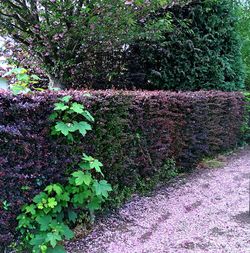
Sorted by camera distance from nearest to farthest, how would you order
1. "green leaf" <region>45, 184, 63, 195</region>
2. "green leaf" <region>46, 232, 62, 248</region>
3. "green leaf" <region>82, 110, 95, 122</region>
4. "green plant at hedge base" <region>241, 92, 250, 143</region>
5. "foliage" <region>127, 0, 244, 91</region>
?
1. "green leaf" <region>46, 232, 62, 248</region>
2. "green leaf" <region>45, 184, 63, 195</region>
3. "green leaf" <region>82, 110, 95, 122</region>
4. "foliage" <region>127, 0, 244, 91</region>
5. "green plant at hedge base" <region>241, 92, 250, 143</region>

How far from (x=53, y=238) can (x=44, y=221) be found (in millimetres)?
176

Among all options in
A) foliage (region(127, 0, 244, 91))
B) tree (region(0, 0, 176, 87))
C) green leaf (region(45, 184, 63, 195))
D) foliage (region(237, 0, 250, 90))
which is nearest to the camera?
green leaf (region(45, 184, 63, 195))

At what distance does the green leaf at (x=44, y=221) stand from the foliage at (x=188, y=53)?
4.27m

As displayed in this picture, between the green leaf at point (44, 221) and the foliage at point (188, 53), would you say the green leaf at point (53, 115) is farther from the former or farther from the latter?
the foliage at point (188, 53)

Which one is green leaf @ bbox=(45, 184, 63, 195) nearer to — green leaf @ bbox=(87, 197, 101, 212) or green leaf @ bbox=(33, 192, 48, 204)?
green leaf @ bbox=(33, 192, 48, 204)

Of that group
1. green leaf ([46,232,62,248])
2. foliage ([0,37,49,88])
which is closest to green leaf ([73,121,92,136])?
green leaf ([46,232,62,248])

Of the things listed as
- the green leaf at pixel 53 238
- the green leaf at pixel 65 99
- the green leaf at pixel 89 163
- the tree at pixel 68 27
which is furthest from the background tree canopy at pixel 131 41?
the green leaf at pixel 53 238

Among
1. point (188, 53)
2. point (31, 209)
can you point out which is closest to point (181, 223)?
point (31, 209)

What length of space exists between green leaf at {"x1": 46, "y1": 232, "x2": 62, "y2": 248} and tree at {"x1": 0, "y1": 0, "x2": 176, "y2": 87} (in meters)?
2.93

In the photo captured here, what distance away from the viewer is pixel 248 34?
9.45 meters

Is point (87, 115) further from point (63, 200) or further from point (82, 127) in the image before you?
point (63, 200)

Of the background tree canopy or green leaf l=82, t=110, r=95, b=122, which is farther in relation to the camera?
the background tree canopy

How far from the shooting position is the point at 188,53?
6418 millimetres

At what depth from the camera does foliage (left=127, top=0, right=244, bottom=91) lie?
6324 mm
